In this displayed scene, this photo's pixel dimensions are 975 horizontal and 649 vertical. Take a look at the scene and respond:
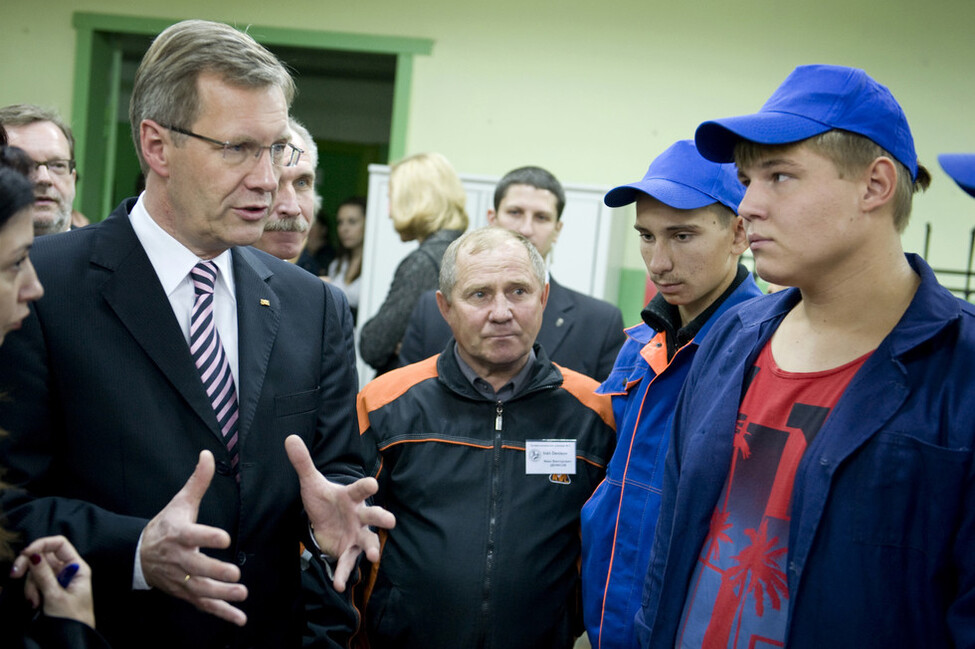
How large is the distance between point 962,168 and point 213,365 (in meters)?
1.27

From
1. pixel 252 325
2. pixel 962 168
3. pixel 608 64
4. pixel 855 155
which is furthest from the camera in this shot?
pixel 608 64

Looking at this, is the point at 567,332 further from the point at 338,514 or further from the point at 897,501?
the point at 897,501

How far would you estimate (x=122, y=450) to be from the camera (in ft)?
4.85

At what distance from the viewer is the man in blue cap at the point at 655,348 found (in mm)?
1831

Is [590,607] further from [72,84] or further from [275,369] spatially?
[72,84]

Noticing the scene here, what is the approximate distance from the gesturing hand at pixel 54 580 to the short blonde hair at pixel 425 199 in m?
2.17

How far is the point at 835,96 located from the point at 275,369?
1.11m

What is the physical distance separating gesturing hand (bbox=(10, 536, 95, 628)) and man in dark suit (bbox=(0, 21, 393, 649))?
0.08m

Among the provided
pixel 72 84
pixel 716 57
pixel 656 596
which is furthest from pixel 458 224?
pixel 72 84

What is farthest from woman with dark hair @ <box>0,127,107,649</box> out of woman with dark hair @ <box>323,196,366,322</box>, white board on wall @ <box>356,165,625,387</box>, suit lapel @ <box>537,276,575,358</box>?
woman with dark hair @ <box>323,196,366,322</box>

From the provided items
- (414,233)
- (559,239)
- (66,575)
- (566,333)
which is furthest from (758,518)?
(559,239)

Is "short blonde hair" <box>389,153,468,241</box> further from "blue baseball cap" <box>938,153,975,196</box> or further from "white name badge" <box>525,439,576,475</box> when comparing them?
"blue baseball cap" <box>938,153,975,196</box>

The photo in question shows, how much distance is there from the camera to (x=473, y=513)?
1989 millimetres

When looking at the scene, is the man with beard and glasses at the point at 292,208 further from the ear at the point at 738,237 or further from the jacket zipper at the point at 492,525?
the ear at the point at 738,237
